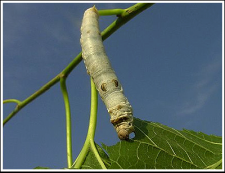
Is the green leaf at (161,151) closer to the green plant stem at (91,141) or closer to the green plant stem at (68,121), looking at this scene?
the green plant stem at (91,141)

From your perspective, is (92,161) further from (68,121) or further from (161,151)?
(68,121)

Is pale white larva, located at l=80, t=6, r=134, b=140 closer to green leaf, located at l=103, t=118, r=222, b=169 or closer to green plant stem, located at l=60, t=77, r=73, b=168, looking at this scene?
green leaf, located at l=103, t=118, r=222, b=169

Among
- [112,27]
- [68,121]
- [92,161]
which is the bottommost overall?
[92,161]

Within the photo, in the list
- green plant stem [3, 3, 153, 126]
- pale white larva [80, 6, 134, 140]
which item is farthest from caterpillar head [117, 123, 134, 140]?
green plant stem [3, 3, 153, 126]

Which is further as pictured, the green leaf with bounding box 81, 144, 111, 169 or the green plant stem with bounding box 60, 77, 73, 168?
the green plant stem with bounding box 60, 77, 73, 168

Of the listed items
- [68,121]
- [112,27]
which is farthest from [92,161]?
[112,27]

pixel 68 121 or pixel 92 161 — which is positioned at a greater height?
pixel 68 121
